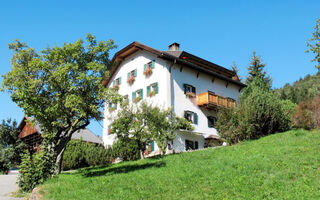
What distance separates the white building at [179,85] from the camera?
2706cm

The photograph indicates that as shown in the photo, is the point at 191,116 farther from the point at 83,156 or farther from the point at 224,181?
the point at 224,181

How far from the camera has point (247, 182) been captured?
33.8ft

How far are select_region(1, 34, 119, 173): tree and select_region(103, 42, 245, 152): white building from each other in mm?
8869

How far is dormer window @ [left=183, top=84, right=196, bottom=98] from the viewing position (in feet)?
92.3

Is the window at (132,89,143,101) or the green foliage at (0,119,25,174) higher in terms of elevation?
A: the window at (132,89,143,101)

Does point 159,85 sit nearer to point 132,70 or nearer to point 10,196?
point 132,70

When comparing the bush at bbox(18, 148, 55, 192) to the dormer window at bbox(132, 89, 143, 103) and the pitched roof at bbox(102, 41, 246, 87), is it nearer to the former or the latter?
the dormer window at bbox(132, 89, 143, 103)

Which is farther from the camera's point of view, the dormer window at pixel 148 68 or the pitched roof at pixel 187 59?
the dormer window at pixel 148 68

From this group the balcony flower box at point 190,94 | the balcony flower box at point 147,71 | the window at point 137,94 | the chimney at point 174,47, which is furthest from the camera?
the chimney at point 174,47

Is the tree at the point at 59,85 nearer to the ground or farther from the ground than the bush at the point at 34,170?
farther from the ground

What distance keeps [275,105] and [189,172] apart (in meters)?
11.9

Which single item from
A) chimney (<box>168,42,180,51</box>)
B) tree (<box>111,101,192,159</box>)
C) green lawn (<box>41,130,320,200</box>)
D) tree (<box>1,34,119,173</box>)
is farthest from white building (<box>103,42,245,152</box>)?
green lawn (<box>41,130,320,200</box>)

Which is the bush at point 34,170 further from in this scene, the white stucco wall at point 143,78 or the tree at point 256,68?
the tree at point 256,68

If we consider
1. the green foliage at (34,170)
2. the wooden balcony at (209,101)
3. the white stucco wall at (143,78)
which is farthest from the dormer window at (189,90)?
the green foliage at (34,170)
